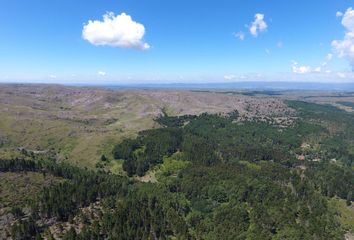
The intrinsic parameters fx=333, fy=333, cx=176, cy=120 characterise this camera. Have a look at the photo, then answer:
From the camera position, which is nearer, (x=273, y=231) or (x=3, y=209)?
(x=3, y=209)

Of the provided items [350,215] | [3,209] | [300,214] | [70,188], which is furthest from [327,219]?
[3,209]

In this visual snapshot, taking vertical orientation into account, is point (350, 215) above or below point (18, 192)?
below

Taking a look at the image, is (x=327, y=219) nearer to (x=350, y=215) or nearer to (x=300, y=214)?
(x=300, y=214)

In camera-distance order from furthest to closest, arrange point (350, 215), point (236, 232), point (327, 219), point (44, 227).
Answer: point (350, 215) → point (327, 219) → point (236, 232) → point (44, 227)

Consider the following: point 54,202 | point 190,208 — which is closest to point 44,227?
point 54,202

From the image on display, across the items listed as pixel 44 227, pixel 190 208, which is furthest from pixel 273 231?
pixel 44 227

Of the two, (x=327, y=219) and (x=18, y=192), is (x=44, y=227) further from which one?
(x=327, y=219)

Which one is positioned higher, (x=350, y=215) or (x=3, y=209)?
(x=3, y=209)

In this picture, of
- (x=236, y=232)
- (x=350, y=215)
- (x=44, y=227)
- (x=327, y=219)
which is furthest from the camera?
(x=350, y=215)

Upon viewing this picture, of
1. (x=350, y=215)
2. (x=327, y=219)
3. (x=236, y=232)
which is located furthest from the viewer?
(x=350, y=215)

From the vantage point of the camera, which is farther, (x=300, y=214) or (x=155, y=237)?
(x=300, y=214)
